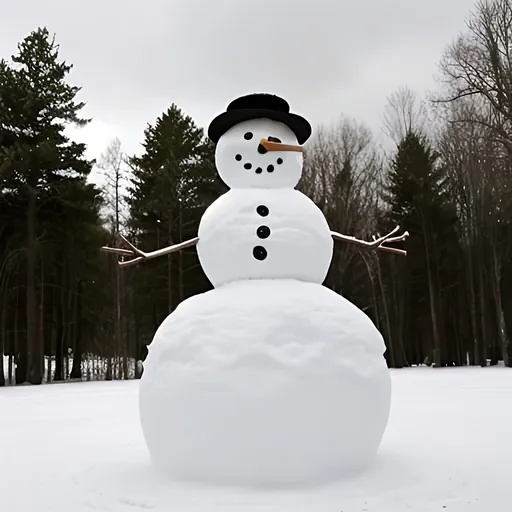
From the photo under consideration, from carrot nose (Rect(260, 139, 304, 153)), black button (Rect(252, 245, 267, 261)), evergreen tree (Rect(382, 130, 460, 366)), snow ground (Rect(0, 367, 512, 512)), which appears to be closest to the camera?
snow ground (Rect(0, 367, 512, 512))

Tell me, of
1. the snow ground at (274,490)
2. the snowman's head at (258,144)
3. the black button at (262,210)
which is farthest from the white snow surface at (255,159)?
the snow ground at (274,490)

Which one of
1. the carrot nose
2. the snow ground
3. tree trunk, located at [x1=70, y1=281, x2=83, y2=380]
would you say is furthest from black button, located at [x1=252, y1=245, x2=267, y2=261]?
tree trunk, located at [x1=70, y1=281, x2=83, y2=380]

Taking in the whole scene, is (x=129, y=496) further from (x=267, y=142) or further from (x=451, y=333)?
(x=451, y=333)

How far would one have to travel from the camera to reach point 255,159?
5293 millimetres

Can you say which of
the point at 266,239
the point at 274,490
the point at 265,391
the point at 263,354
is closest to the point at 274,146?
the point at 266,239

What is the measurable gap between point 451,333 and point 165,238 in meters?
13.5

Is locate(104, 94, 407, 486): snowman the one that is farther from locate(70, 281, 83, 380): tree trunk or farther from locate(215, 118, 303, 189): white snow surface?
locate(70, 281, 83, 380): tree trunk

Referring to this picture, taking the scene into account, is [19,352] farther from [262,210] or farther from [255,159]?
[262,210]

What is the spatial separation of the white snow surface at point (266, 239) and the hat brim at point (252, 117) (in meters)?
0.66

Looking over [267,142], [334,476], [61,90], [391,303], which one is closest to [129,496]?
[334,476]

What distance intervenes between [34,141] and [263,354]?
59.6 feet

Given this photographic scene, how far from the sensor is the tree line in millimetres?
19922

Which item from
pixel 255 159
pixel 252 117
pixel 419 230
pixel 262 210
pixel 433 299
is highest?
→ pixel 419 230

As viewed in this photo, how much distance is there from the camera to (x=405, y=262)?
25234 mm
